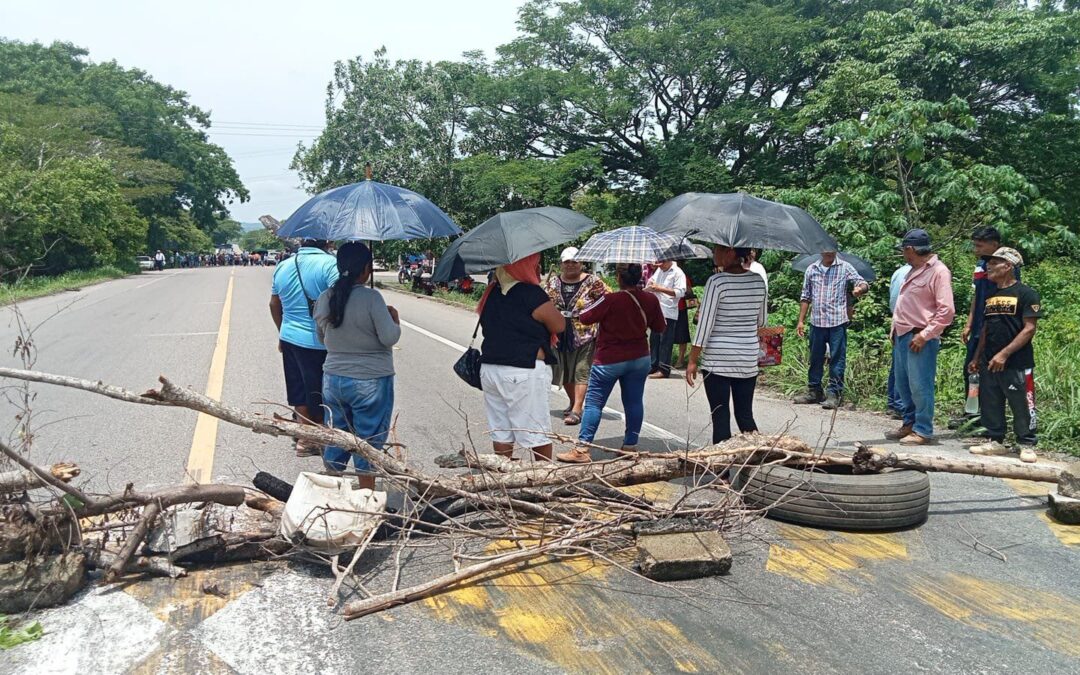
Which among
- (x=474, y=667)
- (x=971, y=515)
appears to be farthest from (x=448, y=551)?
(x=971, y=515)

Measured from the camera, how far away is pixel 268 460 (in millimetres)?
6223

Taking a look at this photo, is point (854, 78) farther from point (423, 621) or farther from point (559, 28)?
point (423, 621)

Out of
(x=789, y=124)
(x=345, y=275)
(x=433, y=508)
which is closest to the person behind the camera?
(x=433, y=508)

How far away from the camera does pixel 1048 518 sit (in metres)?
4.90

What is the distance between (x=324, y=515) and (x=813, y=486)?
2803mm

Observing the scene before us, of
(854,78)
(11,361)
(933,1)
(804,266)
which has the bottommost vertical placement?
(11,361)

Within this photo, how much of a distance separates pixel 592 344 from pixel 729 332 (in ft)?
7.20

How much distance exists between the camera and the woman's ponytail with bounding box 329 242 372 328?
466 centimetres

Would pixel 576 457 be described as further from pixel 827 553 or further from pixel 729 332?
pixel 827 553

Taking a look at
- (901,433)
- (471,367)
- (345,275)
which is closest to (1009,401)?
(901,433)

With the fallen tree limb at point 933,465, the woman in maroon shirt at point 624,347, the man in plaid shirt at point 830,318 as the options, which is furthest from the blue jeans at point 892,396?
the woman in maroon shirt at point 624,347

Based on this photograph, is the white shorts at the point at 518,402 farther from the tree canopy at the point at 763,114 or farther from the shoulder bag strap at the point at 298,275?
the tree canopy at the point at 763,114

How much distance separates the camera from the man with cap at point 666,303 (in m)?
9.84

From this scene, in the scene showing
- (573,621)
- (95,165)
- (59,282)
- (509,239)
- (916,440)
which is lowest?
(59,282)
